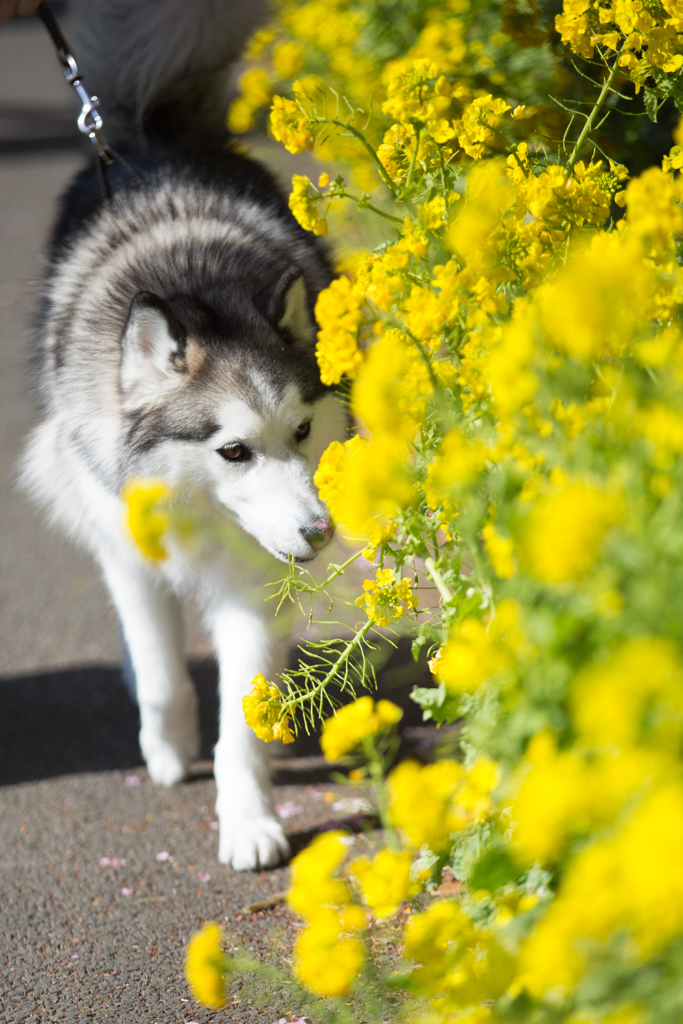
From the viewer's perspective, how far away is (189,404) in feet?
7.19

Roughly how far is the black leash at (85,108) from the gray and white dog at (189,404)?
0.06 meters

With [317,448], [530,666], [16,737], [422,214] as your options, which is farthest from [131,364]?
[530,666]

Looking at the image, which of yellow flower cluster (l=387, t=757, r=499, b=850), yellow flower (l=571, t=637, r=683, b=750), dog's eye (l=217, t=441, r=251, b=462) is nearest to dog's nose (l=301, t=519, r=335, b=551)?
dog's eye (l=217, t=441, r=251, b=462)

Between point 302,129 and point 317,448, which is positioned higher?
point 302,129

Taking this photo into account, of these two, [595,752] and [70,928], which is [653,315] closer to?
[595,752]

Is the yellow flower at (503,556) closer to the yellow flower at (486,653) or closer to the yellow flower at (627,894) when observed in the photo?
the yellow flower at (486,653)

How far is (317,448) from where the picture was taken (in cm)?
230

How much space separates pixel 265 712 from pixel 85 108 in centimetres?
214

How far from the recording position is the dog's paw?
230 cm

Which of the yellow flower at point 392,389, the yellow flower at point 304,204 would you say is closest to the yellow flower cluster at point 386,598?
the yellow flower at point 392,389

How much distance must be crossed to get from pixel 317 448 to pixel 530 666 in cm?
137

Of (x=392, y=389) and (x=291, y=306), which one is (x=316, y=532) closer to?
(x=291, y=306)

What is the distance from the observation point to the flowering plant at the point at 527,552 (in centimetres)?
78

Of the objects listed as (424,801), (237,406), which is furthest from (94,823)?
(424,801)
